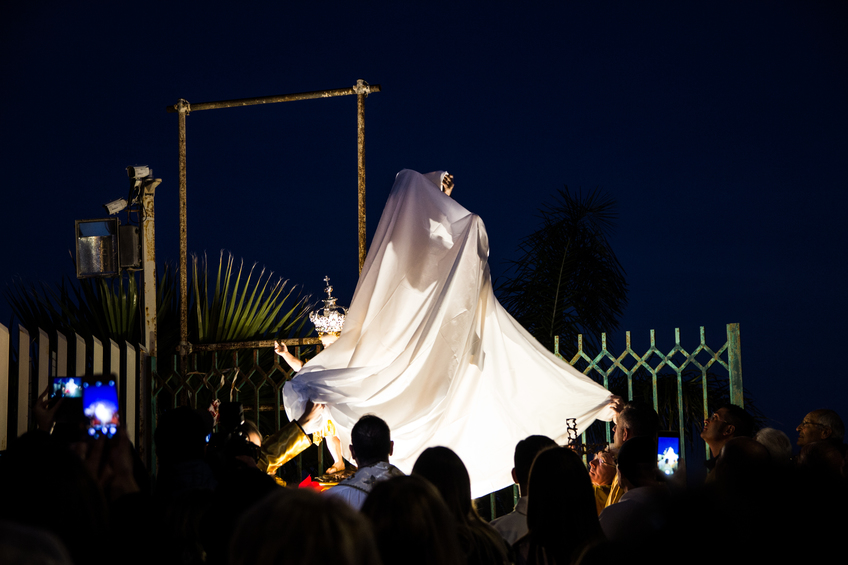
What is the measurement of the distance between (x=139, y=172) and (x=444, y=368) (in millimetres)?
4018

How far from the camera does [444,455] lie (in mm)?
3064

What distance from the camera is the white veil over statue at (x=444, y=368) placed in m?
6.19

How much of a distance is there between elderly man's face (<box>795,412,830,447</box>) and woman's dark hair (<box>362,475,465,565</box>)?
382 centimetres

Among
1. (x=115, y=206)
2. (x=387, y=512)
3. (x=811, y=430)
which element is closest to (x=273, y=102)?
(x=115, y=206)

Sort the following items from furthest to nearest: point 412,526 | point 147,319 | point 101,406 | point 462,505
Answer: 1. point 147,319
2. point 101,406
3. point 462,505
4. point 412,526

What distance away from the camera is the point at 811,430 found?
16.6ft

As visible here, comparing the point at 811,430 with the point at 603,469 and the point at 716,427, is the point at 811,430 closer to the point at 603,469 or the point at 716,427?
the point at 716,427

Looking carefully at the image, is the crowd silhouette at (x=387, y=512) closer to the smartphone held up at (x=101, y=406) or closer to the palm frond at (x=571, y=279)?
the smartphone held up at (x=101, y=406)

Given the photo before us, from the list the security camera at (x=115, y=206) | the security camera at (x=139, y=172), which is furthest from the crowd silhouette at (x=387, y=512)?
the security camera at (x=139, y=172)

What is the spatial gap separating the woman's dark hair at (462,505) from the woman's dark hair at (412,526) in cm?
58

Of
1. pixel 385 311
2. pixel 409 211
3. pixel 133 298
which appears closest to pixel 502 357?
pixel 385 311

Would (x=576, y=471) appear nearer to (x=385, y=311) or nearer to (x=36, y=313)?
(x=385, y=311)

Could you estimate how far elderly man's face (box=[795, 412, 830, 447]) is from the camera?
16.4 feet

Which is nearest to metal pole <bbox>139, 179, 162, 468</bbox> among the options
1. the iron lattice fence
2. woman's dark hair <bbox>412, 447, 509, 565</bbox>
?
the iron lattice fence
